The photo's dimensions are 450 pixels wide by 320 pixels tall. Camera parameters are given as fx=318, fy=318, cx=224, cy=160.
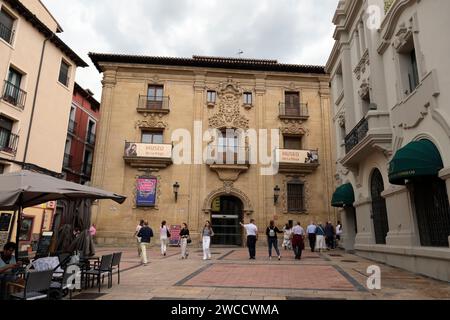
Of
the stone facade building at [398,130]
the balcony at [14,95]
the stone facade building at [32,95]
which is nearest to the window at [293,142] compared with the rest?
the stone facade building at [398,130]

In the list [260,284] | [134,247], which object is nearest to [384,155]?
[260,284]

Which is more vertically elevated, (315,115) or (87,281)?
(315,115)

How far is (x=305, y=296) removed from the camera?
662 centimetres

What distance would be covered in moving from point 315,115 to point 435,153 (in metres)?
16.5

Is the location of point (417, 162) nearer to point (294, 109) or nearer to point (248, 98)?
point (294, 109)

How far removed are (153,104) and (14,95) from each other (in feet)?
30.5

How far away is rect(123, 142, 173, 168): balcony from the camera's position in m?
22.7

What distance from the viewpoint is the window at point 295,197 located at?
23125 mm

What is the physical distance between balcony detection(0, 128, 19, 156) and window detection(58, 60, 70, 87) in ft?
18.4

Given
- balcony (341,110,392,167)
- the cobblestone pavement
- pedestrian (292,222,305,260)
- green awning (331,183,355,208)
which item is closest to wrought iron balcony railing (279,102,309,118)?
green awning (331,183,355,208)

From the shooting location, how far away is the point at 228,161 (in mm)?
23172

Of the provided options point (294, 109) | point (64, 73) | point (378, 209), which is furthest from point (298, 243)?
point (64, 73)

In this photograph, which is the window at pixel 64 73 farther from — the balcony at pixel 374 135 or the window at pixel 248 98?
the balcony at pixel 374 135

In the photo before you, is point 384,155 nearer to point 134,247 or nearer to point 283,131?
point 283,131
